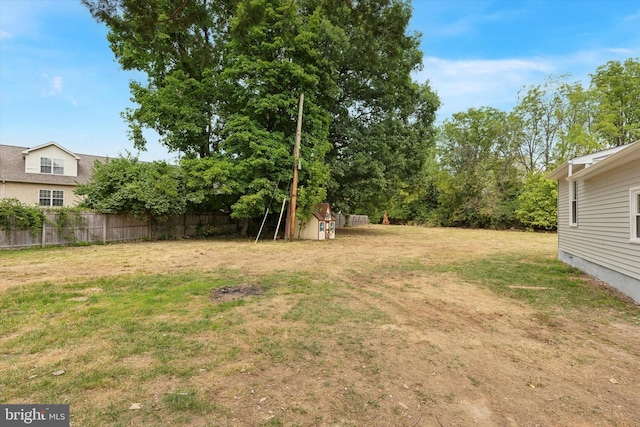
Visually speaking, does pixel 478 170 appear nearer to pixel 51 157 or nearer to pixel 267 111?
pixel 267 111

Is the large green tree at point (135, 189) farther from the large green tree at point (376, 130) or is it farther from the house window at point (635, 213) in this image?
the house window at point (635, 213)

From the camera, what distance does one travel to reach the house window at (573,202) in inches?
343

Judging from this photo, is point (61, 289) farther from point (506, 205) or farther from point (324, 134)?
point (506, 205)

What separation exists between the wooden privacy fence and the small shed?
13.1 ft

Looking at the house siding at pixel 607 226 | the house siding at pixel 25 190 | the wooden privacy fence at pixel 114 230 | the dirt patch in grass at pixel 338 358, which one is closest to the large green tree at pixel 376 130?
the wooden privacy fence at pixel 114 230

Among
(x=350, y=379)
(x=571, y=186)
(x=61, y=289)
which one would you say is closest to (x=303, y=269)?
(x=61, y=289)

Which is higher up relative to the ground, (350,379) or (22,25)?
(22,25)

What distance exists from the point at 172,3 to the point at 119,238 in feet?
36.1

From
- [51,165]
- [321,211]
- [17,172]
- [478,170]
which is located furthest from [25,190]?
[478,170]

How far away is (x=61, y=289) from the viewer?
5.45m

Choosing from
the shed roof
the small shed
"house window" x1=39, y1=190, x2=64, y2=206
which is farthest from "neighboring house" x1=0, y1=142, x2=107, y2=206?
the shed roof

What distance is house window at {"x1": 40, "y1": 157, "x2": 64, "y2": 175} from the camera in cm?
1831

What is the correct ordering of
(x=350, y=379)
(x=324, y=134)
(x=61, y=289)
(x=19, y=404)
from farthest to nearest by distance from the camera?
(x=324, y=134) → (x=61, y=289) → (x=350, y=379) → (x=19, y=404)

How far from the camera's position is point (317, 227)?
1645 centimetres
